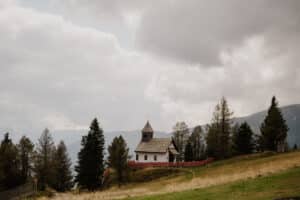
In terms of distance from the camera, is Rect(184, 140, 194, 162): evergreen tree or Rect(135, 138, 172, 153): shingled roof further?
Rect(184, 140, 194, 162): evergreen tree

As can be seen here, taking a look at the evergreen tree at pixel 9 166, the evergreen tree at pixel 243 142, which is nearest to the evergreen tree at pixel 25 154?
the evergreen tree at pixel 9 166

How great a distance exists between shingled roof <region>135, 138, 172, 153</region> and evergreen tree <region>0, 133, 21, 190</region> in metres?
29.1

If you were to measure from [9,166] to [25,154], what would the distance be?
5.37 metres

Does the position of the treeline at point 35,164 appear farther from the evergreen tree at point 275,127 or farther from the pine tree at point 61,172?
→ the evergreen tree at point 275,127

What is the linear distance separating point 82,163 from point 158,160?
2851 centimetres

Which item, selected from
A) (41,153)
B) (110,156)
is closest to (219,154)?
(110,156)

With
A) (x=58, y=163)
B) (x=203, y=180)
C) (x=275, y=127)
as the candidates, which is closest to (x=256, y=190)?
(x=203, y=180)

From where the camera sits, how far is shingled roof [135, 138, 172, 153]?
90.4 metres

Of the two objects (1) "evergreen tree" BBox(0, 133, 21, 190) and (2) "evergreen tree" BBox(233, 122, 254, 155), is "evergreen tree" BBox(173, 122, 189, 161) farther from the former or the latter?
(1) "evergreen tree" BBox(0, 133, 21, 190)

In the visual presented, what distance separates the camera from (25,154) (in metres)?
84.2

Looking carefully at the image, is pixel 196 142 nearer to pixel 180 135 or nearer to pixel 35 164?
pixel 180 135

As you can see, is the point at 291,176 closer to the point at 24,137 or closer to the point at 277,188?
the point at 277,188

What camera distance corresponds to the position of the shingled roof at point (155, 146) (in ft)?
297

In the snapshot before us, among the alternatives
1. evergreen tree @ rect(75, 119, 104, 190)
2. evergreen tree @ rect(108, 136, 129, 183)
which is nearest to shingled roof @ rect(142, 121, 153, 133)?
evergreen tree @ rect(108, 136, 129, 183)
